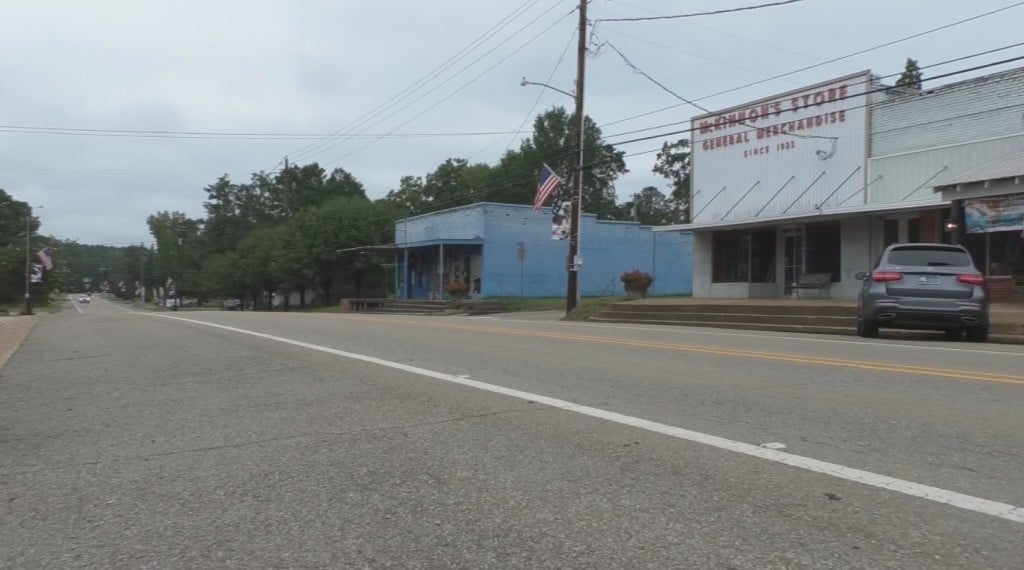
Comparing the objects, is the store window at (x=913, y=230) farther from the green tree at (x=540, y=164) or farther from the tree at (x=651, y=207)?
the tree at (x=651, y=207)

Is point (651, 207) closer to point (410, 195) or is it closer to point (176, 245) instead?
point (410, 195)

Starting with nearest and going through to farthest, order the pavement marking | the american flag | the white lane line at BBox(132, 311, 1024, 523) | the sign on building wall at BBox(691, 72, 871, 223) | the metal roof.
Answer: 1. the white lane line at BBox(132, 311, 1024, 523)
2. the pavement marking
3. the metal roof
4. the sign on building wall at BBox(691, 72, 871, 223)
5. the american flag

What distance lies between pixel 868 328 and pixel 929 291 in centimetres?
135

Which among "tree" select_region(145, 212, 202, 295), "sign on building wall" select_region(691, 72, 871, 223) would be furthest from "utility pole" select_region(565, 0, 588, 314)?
"tree" select_region(145, 212, 202, 295)

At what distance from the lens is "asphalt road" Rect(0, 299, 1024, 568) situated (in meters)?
3.74

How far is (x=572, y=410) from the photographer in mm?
7027

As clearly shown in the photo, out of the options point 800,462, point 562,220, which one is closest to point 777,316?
point 562,220

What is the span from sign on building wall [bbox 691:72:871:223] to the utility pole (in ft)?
13.3

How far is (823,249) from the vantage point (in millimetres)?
23688

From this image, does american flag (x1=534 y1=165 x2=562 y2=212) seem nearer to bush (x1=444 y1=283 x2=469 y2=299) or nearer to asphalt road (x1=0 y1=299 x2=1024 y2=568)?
bush (x1=444 y1=283 x2=469 y2=299)

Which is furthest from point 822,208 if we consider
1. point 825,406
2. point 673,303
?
point 825,406

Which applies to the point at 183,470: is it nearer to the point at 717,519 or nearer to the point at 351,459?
the point at 351,459

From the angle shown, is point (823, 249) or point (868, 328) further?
point (823, 249)

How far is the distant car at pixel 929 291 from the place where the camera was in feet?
42.2
